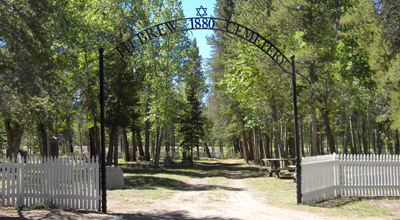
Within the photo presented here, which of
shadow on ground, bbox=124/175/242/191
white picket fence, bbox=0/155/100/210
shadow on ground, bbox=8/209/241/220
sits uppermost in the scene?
white picket fence, bbox=0/155/100/210

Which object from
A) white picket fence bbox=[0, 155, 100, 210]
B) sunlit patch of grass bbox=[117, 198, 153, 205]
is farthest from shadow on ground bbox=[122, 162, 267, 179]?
white picket fence bbox=[0, 155, 100, 210]

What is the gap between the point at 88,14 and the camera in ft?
63.8

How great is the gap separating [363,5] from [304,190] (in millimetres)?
10825

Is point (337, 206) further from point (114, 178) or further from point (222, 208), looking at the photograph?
point (114, 178)

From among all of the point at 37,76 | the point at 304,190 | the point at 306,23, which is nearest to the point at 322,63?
the point at 306,23

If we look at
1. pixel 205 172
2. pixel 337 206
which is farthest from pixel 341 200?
pixel 205 172

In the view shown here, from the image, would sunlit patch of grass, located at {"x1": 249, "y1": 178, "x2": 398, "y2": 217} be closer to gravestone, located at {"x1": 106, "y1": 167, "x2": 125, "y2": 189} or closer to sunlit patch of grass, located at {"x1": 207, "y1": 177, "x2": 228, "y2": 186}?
sunlit patch of grass, located at {"x1": 207, "y1": 177, "x2": 228, "y2": 186}

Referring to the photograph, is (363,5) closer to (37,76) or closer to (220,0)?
(37,76)

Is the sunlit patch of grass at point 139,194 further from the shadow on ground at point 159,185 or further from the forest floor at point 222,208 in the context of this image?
the shadow on ground at point 159,185

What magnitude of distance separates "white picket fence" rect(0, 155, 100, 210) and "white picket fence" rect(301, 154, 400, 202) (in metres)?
7.20

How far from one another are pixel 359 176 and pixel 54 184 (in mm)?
9992

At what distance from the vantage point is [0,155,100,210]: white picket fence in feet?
30.1

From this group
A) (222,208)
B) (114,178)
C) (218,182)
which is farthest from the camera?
(218,182)

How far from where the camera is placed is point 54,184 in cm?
941
